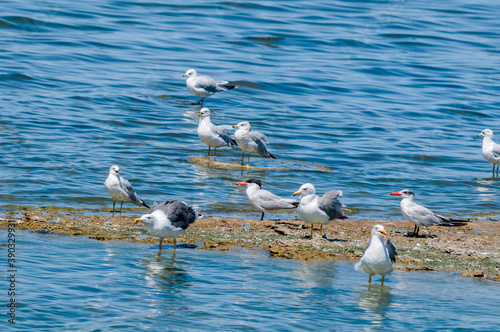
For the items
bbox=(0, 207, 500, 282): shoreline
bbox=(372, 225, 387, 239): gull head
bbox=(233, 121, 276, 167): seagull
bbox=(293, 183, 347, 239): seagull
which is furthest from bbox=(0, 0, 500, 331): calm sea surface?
bbox=(293, 183, 347, 239): seagull

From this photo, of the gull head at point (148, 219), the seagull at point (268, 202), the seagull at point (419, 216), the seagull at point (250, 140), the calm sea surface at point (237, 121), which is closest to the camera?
the calm sea surface at point (237, 121)

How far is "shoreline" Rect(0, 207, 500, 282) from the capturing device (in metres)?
10.4

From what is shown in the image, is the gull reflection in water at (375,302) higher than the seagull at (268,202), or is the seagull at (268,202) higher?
the seagull at (268,202)

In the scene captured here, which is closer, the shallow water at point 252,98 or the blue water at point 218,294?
the blue water at point 218,294

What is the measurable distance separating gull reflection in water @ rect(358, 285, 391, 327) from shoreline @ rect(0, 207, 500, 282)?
110 cm

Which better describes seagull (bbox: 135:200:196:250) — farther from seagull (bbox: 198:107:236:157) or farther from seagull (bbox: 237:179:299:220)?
seagull (bbox: 198:107:236:157)

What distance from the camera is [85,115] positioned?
67.4 ft

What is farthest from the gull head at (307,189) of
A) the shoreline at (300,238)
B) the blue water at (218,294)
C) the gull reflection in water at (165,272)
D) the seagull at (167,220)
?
the gull reflection in water at (165,272)

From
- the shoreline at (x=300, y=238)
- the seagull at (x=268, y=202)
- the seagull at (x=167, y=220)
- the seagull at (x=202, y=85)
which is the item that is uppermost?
the seagull at (x=202, y=85)

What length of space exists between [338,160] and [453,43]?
69.6 feet

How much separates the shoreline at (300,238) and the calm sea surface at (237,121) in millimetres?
435

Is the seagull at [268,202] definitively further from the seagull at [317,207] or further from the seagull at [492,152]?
the seagull at [492,152]

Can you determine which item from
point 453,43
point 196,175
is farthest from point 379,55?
point 196,175

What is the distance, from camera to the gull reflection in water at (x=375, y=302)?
324 inches
